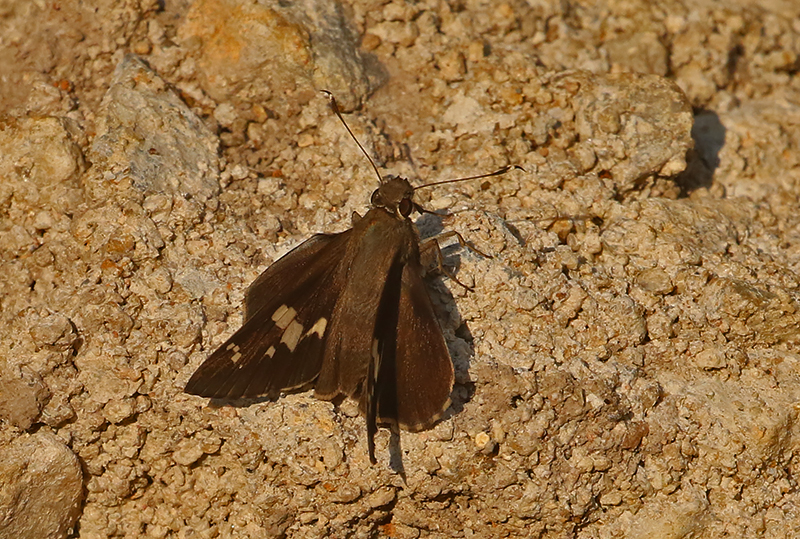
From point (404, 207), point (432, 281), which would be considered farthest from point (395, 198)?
point (432, 281)

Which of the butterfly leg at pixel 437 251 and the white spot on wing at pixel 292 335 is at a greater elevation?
the butterfly leg at pixel 437 251

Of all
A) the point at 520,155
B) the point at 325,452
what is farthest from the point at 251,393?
the point at 520,155

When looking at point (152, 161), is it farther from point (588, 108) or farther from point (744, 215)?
point (744, 215)

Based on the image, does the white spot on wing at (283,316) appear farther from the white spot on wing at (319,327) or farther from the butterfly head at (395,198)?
the butterfly head at (395,198)

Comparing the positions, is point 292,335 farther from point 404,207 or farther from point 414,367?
point 404,207

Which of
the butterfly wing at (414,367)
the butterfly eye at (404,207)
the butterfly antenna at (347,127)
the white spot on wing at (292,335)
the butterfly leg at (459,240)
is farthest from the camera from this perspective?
the butterfly antenna at (347,127)

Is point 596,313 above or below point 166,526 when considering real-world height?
above

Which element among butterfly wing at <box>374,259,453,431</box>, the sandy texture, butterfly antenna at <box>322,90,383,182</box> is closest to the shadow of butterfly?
butterfly wing at <box>374,259,453,431</box>

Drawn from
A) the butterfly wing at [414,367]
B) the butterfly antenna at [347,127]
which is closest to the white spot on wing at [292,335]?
the butterfly wing at [414,367]
